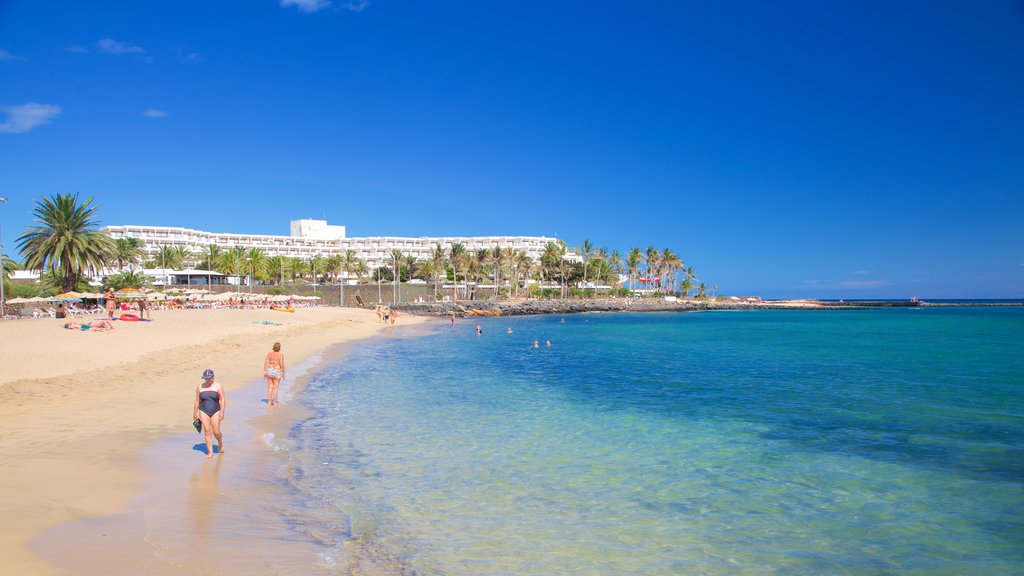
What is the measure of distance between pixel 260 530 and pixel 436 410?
8133 mm

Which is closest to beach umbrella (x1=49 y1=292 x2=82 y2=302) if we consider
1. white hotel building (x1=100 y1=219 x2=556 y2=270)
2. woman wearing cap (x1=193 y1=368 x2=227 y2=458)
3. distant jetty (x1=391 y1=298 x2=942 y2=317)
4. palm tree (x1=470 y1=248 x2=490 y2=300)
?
distant jetty (x1=391 y1=298 x2=942 y2=317)

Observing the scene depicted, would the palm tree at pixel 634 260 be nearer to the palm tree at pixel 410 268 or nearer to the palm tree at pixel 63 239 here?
the palm tree at pixel 410 268

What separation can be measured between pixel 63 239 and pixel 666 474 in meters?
44.9

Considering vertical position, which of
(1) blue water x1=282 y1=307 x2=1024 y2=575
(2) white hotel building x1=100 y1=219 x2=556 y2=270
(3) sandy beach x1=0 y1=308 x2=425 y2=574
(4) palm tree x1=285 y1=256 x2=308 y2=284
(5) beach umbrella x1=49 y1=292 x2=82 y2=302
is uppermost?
(2) white hotel building x1=100 y1=219 x2=556 y2=270

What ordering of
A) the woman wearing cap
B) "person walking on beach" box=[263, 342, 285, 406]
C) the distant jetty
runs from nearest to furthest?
1. the woman wearing cap
2. "person walking on beach" box=[263, 342, 285, 406]
3. the distant jetty

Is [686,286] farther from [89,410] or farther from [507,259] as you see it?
[89,410]

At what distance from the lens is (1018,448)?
1123 cm

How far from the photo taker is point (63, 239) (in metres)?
39.6

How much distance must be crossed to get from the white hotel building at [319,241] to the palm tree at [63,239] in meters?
88.7

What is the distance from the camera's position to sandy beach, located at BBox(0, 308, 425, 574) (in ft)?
21.2

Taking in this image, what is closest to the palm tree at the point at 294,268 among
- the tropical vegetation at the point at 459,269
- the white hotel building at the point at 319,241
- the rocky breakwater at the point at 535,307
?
the tropical vegetation at the point at 459,269

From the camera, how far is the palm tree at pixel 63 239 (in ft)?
129

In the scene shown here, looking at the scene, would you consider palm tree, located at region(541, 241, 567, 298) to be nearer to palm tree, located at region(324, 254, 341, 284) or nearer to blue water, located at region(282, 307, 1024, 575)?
palm tree, located at region(324, 254, 341, 284)

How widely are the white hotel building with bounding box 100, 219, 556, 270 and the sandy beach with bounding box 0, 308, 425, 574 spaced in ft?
354
